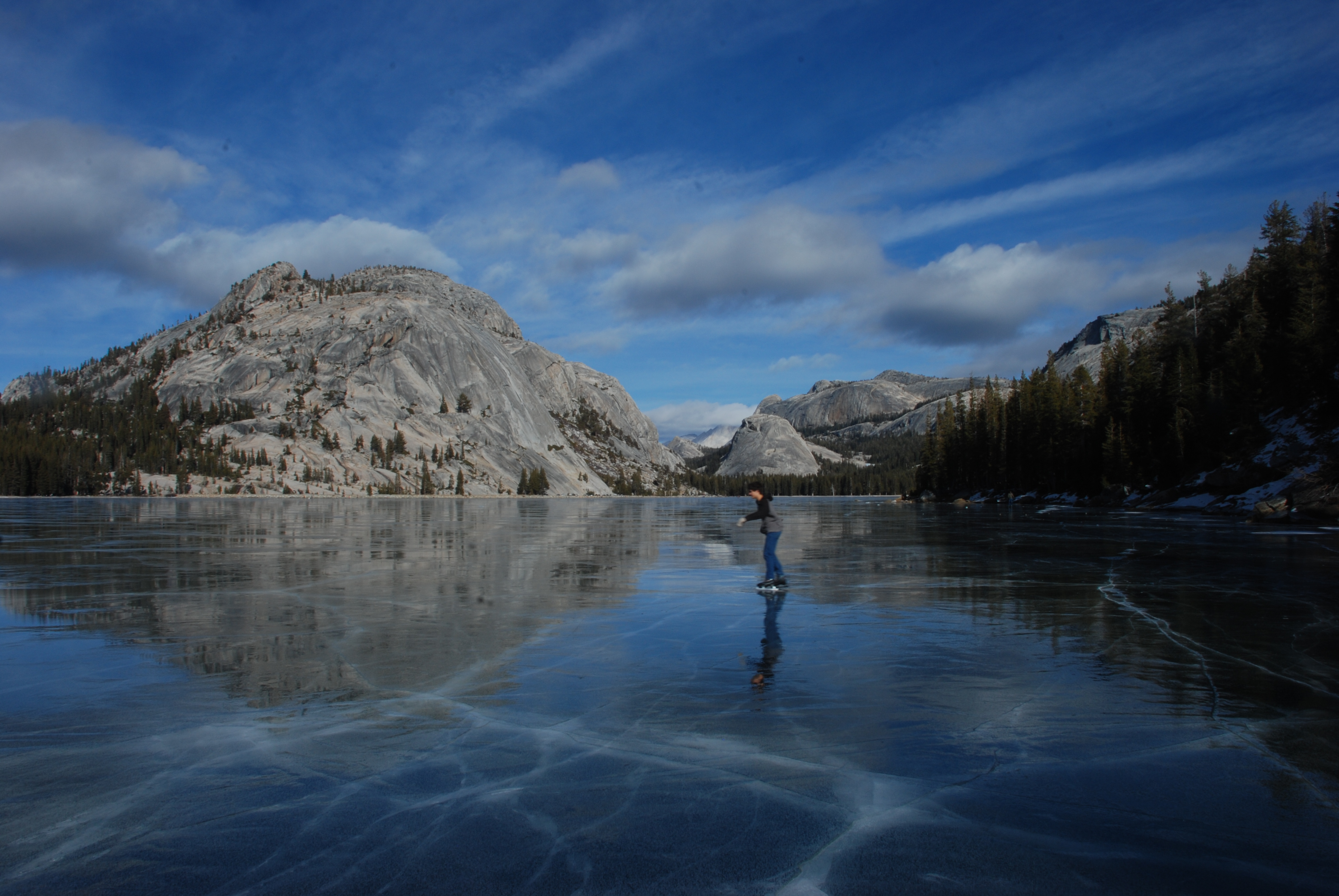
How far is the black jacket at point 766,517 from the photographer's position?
17719 mm

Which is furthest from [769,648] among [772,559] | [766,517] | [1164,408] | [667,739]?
[1164,408]

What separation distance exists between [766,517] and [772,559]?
1.12m

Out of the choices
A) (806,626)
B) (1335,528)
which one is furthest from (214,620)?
(1335,528)

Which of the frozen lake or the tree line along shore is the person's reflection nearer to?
the frozen lake

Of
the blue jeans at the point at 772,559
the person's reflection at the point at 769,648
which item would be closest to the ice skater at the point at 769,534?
the blue jeans at the point at 772,559

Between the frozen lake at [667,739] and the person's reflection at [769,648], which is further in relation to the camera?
the person's reflection at [769,648]

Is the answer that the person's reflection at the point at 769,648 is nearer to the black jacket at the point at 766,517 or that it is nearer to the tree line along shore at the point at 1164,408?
the black jacket at the point at 766,517

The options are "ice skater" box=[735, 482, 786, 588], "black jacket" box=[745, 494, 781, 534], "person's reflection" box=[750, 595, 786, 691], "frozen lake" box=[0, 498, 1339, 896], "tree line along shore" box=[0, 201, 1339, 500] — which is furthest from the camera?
"tree line along shore" box=[0, 201, 1339, 500]

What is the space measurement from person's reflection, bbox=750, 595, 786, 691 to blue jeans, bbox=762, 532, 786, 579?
5.93 feet

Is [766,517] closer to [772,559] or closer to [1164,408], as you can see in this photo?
[772,559]

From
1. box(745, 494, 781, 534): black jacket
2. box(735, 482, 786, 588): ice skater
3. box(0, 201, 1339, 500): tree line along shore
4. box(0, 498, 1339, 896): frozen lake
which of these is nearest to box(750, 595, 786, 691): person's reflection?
box(0, 498, 1339, 896): frozen lake

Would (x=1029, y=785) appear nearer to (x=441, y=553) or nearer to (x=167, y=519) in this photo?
(x=441, y=553)

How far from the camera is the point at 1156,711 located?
26.1 ft

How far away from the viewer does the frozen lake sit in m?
4.77
